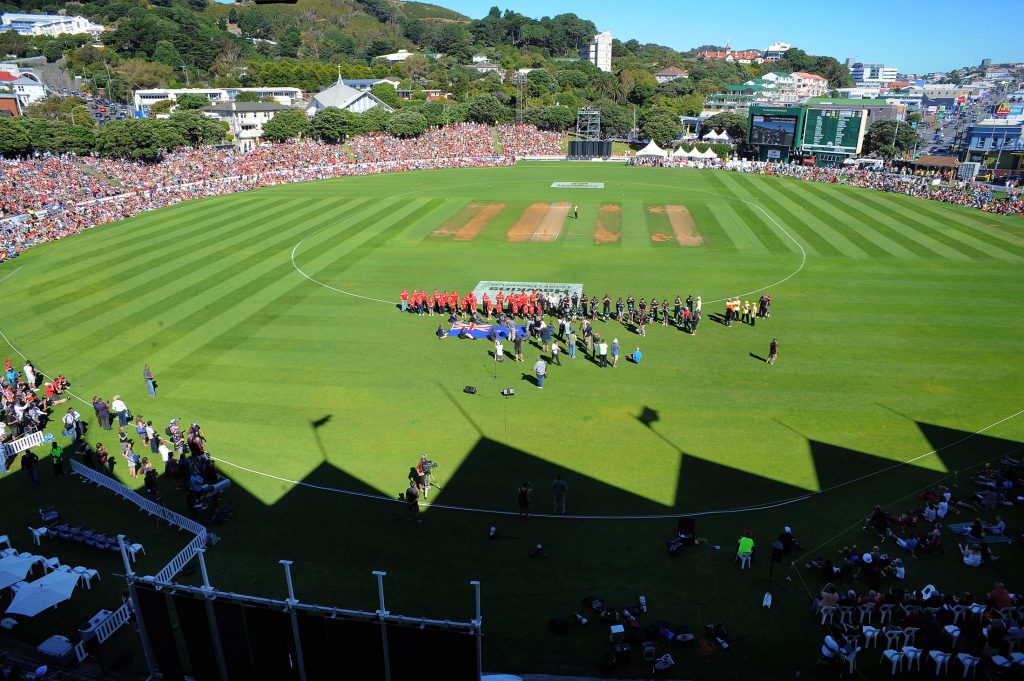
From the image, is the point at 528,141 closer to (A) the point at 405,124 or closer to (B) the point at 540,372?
(A) the point at 405,124

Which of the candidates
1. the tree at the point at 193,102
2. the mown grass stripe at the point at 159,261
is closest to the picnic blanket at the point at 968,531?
the mown grass stripe at the point at 159,261

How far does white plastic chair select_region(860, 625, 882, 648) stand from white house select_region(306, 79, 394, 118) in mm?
133942

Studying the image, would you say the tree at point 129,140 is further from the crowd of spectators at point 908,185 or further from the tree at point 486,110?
the crowd of spectators at point 908,185

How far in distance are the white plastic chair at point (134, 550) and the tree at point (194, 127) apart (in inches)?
3227

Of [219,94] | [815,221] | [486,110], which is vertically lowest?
[815,221]

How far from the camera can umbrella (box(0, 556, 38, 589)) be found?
14.3 metres

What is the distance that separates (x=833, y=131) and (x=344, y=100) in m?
92.9

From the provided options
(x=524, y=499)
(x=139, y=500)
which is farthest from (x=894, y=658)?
(x=139, y=500)

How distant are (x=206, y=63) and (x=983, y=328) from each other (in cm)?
21479

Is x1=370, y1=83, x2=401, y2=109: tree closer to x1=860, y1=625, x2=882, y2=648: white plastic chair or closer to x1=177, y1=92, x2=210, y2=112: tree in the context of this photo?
x1=177, y1=92, x2=210, y2=112: tree

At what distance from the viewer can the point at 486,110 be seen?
120 m

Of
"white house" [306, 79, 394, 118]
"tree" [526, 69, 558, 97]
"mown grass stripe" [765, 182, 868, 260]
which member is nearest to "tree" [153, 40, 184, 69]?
"white house" [306, 79, 394, 118]

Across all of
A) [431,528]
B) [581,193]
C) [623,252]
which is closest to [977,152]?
[581,193]

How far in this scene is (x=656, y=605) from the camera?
14586 mm
